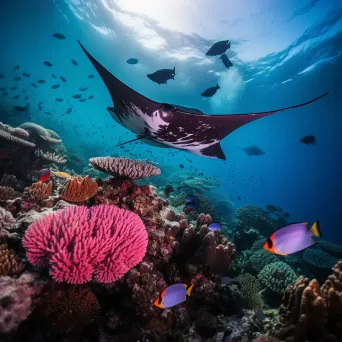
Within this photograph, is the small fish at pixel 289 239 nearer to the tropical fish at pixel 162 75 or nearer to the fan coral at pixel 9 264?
the fan coral at pixel 9 264

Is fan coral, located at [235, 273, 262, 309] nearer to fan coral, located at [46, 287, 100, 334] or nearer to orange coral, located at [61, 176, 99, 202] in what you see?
fan coral, located at [46, 287, 100, 334]

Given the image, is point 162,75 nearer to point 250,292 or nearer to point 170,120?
point 170,120

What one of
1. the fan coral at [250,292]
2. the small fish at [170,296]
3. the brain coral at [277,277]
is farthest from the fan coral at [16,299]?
the brain coral at [277,277]

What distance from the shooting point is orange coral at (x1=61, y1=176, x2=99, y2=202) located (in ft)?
11.8

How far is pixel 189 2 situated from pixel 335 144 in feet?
107

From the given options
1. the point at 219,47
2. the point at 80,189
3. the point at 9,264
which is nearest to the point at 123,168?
the point at 80,189

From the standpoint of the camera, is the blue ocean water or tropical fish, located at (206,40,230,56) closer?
tropical fish, located at (206,40,230,56)

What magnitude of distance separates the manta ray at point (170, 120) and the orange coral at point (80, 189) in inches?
46.3

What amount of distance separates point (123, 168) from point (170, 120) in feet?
4.67

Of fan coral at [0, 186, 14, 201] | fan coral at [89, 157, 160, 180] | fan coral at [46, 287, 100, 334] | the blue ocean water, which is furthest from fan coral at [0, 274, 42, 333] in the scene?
the blue ocean water

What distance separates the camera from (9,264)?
2426 mm

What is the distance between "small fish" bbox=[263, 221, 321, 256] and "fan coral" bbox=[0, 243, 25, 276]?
9.35 ft

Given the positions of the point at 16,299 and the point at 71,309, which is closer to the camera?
the point at 16,299

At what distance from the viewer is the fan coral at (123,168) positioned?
371cm
